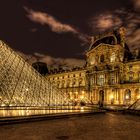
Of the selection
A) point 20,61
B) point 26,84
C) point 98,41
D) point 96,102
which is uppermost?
point 98,41

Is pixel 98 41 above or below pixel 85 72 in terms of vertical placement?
above

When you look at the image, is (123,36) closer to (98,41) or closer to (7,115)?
(98,41)

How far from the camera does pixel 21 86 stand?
1828 centimetres

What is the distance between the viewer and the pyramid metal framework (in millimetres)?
16703

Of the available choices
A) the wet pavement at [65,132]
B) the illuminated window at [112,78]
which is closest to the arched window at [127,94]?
the illuminated window at [112,78]

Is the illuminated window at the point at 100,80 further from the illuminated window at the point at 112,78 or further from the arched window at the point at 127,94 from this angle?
the arched window at the point at 127,94

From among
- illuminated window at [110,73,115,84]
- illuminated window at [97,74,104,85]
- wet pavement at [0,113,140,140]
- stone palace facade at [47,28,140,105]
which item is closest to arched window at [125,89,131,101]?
stone palace facade at [47,28,140,105]

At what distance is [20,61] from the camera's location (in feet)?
70.6

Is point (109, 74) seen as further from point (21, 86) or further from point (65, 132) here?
point (65, 132)

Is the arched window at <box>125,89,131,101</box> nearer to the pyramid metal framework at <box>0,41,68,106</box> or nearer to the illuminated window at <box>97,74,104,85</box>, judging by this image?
the illuminated window at <box>97,74,104,85</box>

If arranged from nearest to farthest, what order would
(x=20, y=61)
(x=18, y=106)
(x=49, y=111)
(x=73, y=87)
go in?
1. (x=18, y=106)
2. (x=49, y=111)
3. (x=20, y=61)
4. (x=73, y=87)

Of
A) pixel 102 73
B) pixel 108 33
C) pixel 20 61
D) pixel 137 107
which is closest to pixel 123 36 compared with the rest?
pixel 108 33

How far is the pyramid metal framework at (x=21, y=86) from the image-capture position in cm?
1670

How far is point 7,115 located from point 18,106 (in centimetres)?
135
